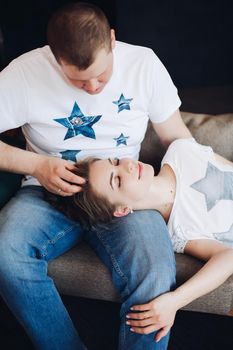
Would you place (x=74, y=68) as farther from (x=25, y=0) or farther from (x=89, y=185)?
(x=25, y=0)

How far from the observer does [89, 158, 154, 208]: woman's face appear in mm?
1395

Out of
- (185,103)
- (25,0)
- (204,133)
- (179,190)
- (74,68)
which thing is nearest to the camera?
(74,68)

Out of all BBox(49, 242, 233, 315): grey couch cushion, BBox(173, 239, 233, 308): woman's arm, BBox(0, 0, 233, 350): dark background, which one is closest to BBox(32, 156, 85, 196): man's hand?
BBox(49, 242, 233, 315): grey couch cushion

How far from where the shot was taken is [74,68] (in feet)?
4.04

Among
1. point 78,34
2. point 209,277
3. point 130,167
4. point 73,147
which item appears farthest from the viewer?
point 73,147

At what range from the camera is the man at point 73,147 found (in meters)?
1.25

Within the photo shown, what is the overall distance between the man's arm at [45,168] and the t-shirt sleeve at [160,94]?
1.18 ft

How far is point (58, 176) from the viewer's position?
1366 mm

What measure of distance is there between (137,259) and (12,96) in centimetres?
63

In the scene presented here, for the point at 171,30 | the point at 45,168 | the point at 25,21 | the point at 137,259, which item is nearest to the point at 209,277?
the point at 137,259

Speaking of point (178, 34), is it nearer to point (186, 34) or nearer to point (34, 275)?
point (186, 34)

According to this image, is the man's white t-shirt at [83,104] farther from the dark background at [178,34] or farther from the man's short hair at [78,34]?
the dark background at [178,34]

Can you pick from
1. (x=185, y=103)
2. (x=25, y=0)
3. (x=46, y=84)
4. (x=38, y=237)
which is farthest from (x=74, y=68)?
(x=25, y=0)

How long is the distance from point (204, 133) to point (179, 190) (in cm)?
34
